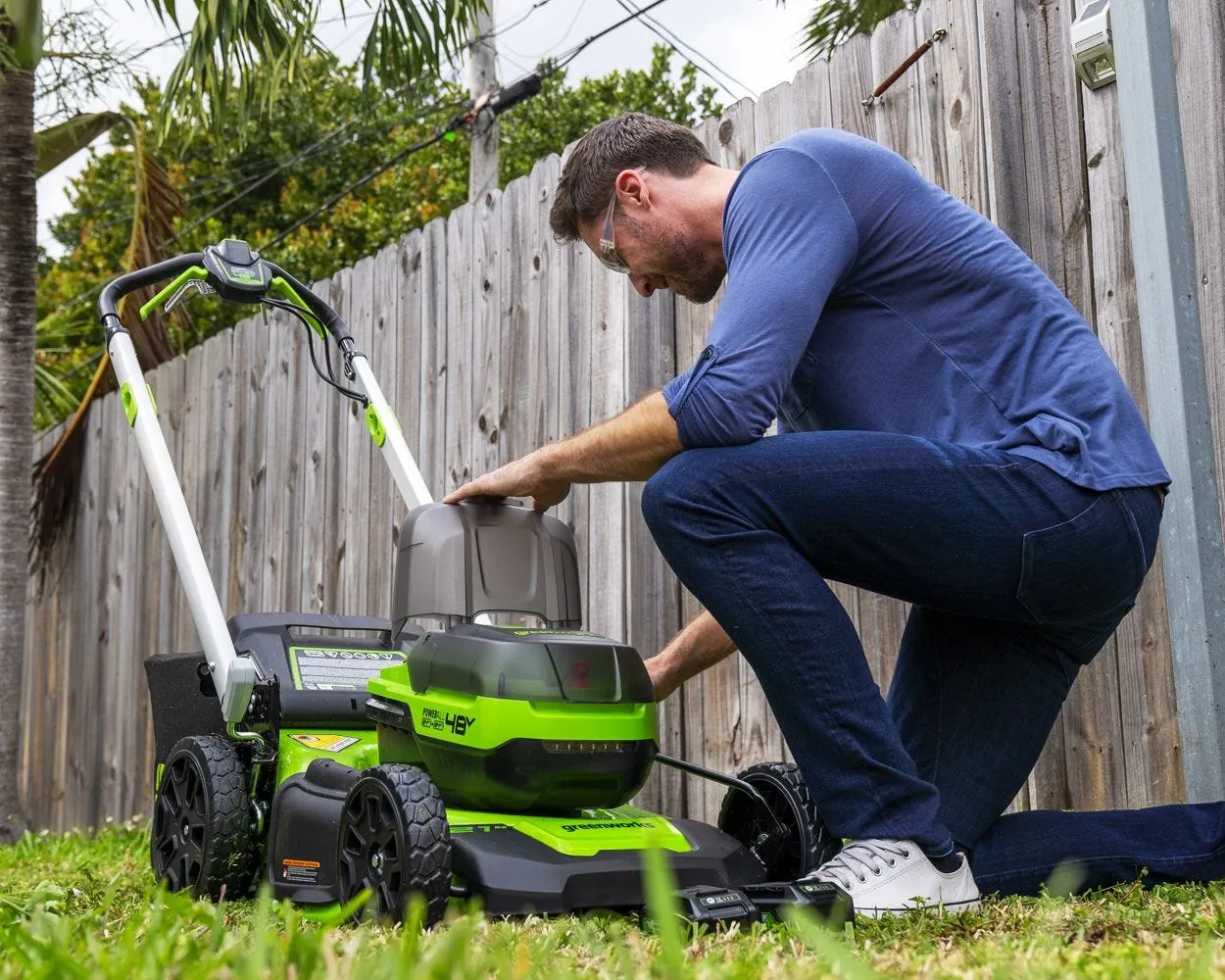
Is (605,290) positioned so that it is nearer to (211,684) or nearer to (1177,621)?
(211,684)

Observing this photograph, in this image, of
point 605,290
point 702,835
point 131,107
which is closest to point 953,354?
point 702,835

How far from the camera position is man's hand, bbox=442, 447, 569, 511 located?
222 centimetres

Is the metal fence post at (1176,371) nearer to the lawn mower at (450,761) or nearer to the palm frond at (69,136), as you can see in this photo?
the lawn mower at (450,761)

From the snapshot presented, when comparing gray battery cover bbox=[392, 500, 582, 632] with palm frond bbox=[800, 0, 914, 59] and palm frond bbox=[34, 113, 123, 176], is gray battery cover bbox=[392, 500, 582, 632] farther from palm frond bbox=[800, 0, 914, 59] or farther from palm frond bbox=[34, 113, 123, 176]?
palm frond bbox=[34, 113, 123, 176]

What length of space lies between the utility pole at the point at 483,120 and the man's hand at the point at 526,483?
8571 mm

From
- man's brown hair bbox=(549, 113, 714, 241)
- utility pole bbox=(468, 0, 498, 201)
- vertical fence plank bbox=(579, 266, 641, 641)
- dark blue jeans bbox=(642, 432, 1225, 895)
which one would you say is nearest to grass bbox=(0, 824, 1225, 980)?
dark blue jeans bbox=(642, 432, 1225, 895)

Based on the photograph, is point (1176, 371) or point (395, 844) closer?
point (395, 844)

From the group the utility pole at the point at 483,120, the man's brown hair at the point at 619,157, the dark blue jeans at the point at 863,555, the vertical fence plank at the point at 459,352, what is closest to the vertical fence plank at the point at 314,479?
the vertical fence plank at the point at 459,352

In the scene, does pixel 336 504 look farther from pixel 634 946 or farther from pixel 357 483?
pixel 634 946

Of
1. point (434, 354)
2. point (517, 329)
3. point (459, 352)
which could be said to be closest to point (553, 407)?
point (517, 329)

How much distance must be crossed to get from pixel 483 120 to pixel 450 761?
9.19 metres

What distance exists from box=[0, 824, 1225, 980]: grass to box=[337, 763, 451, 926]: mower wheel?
74 millimetres

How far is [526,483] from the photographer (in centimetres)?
224

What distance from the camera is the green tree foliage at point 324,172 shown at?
1564 cm
